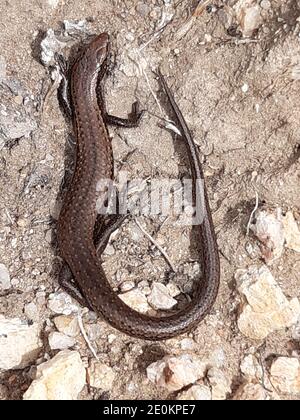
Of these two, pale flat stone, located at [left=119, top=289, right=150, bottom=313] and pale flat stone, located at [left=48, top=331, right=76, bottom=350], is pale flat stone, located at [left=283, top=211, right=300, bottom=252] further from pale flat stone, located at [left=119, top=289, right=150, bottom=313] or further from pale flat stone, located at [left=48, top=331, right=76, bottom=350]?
pale flat stone, located at [left=48, top=331, right=76, bottom=350]

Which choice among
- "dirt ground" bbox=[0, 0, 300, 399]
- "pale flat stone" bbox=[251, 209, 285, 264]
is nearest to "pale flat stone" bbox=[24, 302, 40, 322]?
"dirt ground" bbox=[0, 0, 300, 399]

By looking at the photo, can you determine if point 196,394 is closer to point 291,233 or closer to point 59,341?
point 59,341

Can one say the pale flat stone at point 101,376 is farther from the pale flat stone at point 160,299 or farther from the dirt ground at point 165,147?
the pale flat stone at point 160,299

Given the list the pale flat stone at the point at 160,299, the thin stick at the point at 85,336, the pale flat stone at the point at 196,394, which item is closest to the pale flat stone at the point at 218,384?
the pale flat stone at the point at 196,394

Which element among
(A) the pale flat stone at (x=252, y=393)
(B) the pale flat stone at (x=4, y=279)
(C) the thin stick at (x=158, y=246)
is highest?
(C) the thin stick at (x=158, y=246)

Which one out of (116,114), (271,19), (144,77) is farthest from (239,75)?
(116,114)

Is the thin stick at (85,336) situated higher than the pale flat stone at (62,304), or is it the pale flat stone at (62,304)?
the pale flat stone at (62,304)
